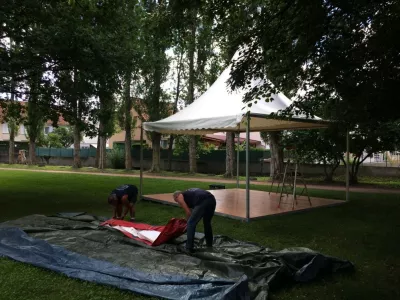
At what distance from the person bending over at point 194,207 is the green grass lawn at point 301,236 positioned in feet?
3.63

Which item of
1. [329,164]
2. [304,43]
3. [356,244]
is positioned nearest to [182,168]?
[329,164]

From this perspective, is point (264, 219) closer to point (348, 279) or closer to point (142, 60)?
point (348, 279)

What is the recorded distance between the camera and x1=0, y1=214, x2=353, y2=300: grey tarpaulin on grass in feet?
11.7

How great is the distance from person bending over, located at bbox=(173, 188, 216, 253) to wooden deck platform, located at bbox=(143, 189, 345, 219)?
2211 millimetres

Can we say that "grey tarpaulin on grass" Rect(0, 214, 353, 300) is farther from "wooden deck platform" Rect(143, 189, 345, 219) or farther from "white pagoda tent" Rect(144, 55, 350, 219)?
"white pagoda tent" Rect(144, 55, 350, 219)

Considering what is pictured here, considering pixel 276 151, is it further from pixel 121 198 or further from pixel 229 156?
pixel 121 198

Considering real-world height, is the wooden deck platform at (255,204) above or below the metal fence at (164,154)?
below

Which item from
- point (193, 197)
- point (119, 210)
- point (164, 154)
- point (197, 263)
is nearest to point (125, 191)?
point (119, 210)

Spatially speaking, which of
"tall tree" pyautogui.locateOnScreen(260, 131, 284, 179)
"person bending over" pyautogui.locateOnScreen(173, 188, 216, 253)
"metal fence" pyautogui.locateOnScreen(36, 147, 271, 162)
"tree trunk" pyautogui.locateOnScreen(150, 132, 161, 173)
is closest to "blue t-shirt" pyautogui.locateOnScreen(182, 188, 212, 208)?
"person bending over" pyautogui.locateOnScreen(173, 188, 216, 253)

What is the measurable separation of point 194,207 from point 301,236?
2145mm

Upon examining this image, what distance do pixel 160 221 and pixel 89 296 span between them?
143 inches

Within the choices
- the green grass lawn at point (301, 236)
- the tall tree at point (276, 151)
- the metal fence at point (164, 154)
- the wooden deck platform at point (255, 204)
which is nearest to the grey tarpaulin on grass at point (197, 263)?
the green grass lawn at point (301, 236)

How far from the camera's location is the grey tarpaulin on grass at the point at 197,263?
11.7 ft

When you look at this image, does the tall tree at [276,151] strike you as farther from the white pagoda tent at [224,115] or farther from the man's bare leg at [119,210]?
the man's bare leg at [119,210]
